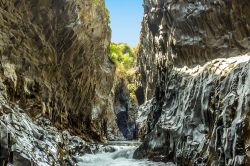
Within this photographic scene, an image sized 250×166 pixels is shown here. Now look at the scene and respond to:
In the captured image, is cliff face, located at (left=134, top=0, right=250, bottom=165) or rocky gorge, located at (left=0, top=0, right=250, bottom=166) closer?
cliff face, located at (left=134, top=0, right=250, bottom=165)

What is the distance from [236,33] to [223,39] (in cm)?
97

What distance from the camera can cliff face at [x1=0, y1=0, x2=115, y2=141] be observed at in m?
21.4

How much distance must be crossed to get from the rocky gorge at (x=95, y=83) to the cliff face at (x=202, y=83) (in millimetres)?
70

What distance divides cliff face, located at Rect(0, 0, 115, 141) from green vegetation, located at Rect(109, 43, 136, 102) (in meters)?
32.3

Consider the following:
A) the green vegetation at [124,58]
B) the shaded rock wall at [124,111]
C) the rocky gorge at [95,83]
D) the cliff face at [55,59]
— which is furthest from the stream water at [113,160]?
the green vegetation at [124,58]

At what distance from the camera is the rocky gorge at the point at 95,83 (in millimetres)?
15445

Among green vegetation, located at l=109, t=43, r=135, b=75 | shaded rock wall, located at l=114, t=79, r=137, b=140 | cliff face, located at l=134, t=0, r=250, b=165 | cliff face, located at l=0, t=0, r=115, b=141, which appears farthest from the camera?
green vegetation, located at l=109, t=43, r=135, b=75

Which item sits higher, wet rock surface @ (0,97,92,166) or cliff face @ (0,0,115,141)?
cliff face @ (0,0,115,141)

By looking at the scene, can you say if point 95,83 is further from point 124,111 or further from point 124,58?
point 124,58

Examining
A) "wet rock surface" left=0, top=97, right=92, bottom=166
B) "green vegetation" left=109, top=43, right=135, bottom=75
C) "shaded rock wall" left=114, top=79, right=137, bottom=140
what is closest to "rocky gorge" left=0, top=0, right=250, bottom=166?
"wet rock surface" left=0, top=97, right=92, bottom=166

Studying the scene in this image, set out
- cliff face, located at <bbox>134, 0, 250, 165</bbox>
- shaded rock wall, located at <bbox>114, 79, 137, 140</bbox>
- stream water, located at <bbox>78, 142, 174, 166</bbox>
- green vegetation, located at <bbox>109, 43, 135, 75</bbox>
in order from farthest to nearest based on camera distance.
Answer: green vegetation, located at <bbox>109, 43, 135, 75</bbox> → shaded rock wall, located at <bbox>114, 79, 137, 140</bbox> → stream water, located at <bbox>78, 142, 174, 166</bbox> → cliff face, located at <bbox>134, 0, 250, 165</bbox>

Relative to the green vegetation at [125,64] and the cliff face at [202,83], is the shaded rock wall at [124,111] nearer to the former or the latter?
the green vegetation at [125,64]

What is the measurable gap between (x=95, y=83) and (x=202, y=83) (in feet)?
63.6

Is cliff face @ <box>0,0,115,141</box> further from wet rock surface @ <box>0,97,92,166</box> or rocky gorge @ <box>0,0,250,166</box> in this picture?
wet rock surface @ <box>0,97,92,166</box>
